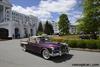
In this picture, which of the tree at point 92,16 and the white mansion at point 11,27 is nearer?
the tree at point 92,16

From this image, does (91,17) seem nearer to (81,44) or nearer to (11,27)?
(81,44)

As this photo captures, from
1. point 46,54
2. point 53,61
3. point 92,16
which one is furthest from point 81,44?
point 53,61

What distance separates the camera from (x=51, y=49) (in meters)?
10.8

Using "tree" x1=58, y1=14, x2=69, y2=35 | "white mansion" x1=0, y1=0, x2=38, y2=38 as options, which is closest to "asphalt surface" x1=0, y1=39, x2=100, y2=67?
"white mansion" x1=0, y1=0, x2=38, y2=38

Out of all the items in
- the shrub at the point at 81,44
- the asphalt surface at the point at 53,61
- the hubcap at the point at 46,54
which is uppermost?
the shrub at the point at 81,44

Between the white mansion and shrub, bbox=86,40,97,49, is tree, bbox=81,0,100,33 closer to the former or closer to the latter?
shrub, bbox=86,40,97,49

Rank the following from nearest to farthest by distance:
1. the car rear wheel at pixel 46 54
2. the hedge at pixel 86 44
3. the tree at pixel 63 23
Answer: the car rear wheel at pixel 46 54, the hedge at pixel 86 44, the tree at pixel 63 23

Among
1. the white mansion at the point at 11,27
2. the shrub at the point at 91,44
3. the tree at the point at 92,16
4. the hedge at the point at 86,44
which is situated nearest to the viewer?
the hedge at the point at 86,44

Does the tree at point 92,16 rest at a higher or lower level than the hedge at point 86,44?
higher

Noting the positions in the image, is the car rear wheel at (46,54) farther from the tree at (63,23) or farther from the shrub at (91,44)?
the tree at (63,23)

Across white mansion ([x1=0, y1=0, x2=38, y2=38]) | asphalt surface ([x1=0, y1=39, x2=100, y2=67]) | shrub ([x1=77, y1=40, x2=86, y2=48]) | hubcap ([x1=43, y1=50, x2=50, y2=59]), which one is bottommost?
asphalt surface ([x1=0, y1=39, x2=100, y2=67])

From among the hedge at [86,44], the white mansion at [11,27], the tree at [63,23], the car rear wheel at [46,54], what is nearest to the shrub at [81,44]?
the hedge at [86,44]

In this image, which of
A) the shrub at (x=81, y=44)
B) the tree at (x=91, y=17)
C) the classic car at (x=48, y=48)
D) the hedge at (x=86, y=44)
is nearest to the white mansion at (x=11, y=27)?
the tree at (x=91, y=17)

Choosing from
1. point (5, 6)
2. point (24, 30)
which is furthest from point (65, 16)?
point (5, 6)
